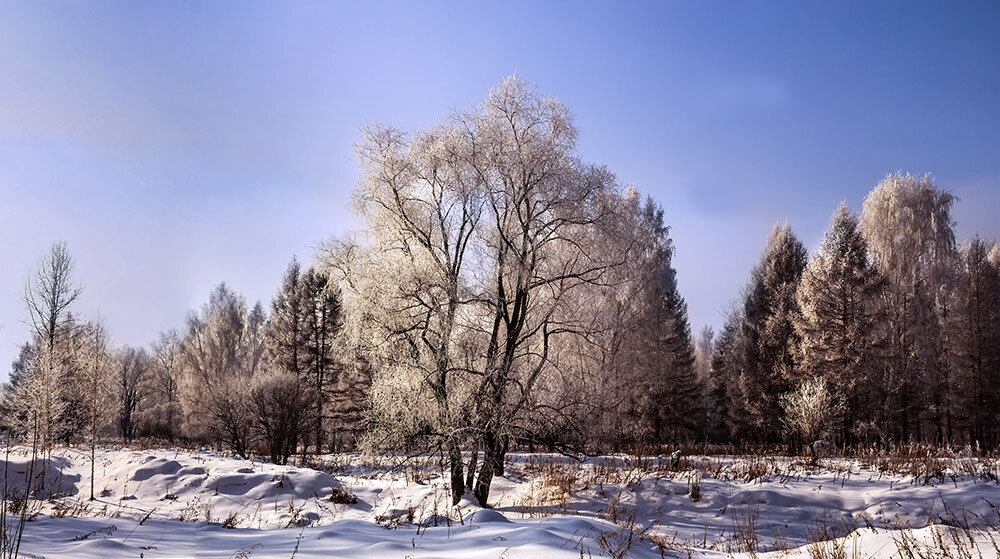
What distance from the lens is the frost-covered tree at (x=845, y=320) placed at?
21.2 m

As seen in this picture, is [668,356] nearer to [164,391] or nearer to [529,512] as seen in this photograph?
[529,512]

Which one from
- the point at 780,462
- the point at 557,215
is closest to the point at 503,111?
the point at 557,215

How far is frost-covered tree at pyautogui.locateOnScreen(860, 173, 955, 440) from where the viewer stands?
2411cm

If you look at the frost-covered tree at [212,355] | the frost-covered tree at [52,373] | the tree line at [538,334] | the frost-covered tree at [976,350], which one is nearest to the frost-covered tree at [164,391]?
the tree line at [538,334]

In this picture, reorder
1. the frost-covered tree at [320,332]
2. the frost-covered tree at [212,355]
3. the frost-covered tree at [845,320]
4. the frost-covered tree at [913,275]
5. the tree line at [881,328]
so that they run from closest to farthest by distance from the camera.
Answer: the frost-covered tree at [845,320], the tree line at [881,328], the frost-covered tree at [913,275], the frost-covered tree at [320,332], the frost-covered tree at [212,355]

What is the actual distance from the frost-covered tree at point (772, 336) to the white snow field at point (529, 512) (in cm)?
1433

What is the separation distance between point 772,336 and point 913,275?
6.84m

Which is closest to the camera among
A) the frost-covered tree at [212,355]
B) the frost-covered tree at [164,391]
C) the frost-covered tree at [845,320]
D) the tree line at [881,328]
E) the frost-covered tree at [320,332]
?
the frost-covered tree at [845,320]

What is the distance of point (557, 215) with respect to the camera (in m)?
10.6

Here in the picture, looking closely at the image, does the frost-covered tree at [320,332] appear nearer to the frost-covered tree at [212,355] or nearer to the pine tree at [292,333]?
the pine tree at [292,333]

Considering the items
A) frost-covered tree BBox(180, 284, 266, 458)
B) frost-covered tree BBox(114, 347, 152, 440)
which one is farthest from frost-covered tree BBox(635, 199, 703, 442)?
frost-covered tree BBox(114, 347, 152, 440)

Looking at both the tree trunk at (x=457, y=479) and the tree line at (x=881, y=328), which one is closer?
the tree trunk at (x=457, y=479)

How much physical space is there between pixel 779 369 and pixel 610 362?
34.7ft

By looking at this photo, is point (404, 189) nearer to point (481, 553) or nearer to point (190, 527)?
point (190, 527)
